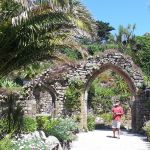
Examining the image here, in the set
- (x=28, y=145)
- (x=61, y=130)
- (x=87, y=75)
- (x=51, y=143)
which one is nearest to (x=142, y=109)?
(x=87, y=75)

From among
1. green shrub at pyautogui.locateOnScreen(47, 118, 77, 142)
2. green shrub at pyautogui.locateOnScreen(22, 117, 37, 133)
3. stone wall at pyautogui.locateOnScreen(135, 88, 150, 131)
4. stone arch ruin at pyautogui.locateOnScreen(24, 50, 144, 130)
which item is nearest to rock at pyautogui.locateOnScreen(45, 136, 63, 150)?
green shrub at pyautogui.locateOnScreen(47, 118, 77, 142)

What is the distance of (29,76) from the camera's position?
26297mm

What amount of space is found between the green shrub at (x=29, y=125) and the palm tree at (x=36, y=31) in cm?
445

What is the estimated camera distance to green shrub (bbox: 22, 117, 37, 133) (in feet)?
53.1

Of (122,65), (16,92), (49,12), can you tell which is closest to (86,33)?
(49,12)

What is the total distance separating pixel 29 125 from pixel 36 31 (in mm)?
6216

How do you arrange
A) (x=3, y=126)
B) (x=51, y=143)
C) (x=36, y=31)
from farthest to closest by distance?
(x=3, y=126) → (x=51, y=143) → (x=36, y=31)

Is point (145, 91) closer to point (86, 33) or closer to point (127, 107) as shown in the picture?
point (127, 107)

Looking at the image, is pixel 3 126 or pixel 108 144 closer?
pixel 3 126

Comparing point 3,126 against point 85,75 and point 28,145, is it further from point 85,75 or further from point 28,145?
point 85,75

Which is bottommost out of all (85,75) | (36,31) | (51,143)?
(51,143)

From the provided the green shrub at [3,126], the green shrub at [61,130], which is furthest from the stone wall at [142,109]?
the green shrub at [3,126]

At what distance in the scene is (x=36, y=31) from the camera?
36.1 ft

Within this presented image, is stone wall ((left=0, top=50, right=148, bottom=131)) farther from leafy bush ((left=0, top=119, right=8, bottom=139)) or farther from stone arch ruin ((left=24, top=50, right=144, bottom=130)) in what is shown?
leafy bush ((left=0, top=119, right=8, bottom=139))
